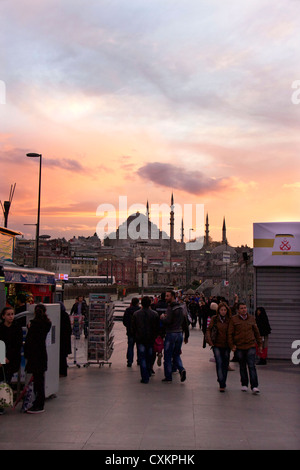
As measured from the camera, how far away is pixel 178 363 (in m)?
10.3

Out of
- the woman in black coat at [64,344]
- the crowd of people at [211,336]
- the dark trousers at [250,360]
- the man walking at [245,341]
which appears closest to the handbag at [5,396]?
the crowd of people at [211,336]

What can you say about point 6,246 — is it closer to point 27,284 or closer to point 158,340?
point 27,284

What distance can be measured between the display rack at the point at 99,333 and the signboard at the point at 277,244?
4145 millimetres

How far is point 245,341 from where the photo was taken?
9.24m

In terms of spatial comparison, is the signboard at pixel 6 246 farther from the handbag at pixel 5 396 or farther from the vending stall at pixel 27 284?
the handbag at pixel 5 396

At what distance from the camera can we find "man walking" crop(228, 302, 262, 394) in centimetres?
921

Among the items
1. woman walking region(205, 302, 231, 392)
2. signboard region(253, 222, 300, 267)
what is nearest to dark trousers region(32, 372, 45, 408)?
woman walking region(205, 302, 231, 392)

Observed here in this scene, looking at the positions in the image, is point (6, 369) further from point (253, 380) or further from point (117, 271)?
point (117, 271)

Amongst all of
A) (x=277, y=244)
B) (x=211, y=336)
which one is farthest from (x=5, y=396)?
(x=277, y=244)

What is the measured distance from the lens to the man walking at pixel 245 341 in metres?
9.21

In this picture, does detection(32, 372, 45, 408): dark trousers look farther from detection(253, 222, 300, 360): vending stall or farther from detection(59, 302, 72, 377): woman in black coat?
detection(253, 222, 300, 360): vending stall

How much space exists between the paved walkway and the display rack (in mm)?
1236

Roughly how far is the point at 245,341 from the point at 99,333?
4.37 metres

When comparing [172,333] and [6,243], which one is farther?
[6,243]
